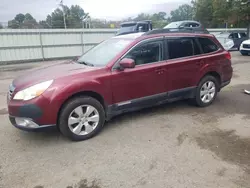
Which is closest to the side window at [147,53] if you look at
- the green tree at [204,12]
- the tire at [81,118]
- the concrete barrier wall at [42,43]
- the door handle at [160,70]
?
Result: the door handle at [160,70]

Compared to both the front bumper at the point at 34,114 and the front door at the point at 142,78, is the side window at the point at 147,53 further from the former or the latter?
the front bumper at the point at 34,114

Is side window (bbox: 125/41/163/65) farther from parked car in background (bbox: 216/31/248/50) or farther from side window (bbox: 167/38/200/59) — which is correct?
parked car in background (bbox: 216/31/248/50)

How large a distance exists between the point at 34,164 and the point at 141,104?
208 cm

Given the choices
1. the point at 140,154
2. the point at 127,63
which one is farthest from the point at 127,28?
the point at 140,154

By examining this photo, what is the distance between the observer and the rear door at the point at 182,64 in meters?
4.47

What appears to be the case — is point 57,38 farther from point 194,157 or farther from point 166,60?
point 194,157

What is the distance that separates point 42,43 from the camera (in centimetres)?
1388

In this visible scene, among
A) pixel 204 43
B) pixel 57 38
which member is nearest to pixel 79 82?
pixel 204 43

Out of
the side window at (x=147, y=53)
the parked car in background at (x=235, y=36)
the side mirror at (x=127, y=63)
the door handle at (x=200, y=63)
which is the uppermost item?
the parked car in background at (x=235, y=36)

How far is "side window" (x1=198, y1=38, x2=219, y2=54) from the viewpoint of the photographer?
4.97 metres

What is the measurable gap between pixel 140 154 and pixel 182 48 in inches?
97.3

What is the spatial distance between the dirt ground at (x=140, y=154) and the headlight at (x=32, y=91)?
80 cm

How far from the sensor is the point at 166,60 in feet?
14.4

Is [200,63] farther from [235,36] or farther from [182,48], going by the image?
[235,36]
